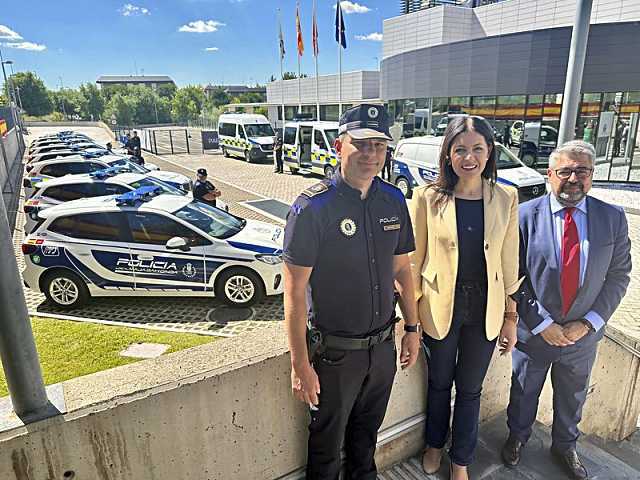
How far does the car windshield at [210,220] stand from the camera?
21.2ft

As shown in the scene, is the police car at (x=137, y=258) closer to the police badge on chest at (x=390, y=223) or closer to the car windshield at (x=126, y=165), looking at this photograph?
the police badge on chest at (x=390, y=223)

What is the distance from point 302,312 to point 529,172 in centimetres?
1176

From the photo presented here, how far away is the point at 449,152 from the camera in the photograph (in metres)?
2.26

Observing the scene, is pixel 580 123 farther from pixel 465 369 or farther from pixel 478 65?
pixel 465 369

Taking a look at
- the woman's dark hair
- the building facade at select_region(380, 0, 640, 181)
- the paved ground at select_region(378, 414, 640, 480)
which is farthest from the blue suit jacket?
the building facade at select_region(380, 0, 640, 181)

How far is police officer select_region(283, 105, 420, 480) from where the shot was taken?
6.08 ft

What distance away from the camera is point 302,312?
1.85 m

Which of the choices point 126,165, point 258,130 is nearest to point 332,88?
point 258,130

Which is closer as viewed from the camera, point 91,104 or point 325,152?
point 325,152

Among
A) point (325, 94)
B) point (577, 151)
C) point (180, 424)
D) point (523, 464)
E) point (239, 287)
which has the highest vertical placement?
point (325, 94)

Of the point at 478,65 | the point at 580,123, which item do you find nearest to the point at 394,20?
→ the point at 478,65

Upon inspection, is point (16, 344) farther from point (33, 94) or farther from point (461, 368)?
point (33, 94)

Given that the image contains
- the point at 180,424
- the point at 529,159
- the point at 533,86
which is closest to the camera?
the point at 180,424

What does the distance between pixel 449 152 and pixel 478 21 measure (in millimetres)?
38342
